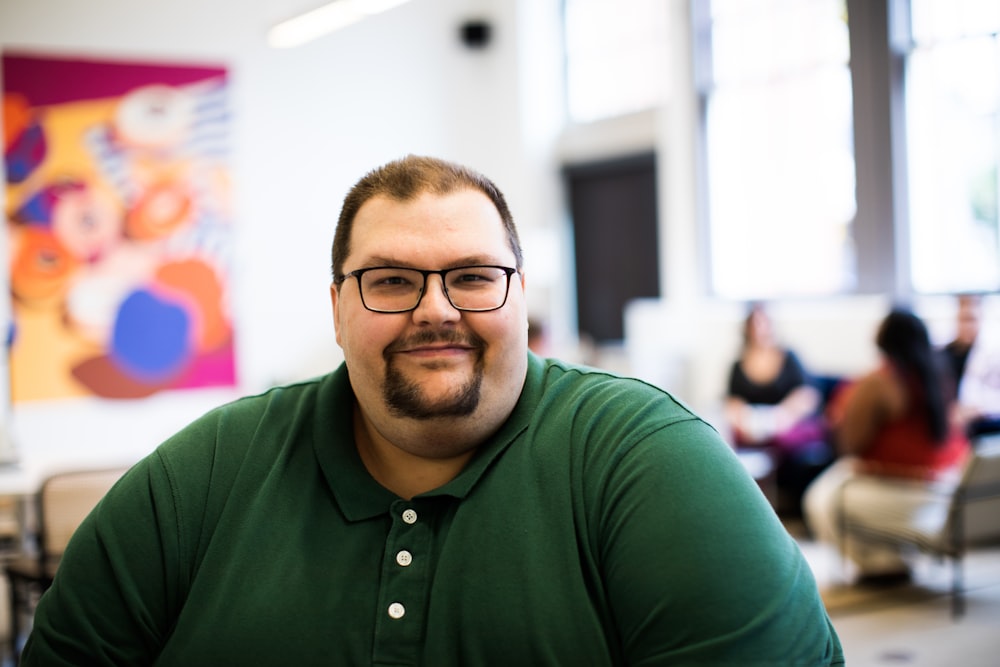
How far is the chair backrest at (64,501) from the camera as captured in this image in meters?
3.07

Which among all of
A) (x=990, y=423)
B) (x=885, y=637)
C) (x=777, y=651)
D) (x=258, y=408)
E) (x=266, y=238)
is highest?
(x=266, y=238)

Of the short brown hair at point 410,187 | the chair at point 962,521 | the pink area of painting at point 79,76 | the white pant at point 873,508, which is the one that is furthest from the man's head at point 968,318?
the pink area of painting at point 79,76

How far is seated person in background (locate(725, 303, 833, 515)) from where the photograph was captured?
245 inches

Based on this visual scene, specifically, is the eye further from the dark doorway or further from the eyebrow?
A: the dark doorway

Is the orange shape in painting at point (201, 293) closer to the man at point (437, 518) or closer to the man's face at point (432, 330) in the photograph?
the man at point (437, 518)

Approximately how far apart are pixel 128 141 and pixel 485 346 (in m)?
7.01

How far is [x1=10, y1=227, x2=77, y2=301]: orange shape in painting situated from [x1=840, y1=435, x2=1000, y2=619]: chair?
5.62 metres

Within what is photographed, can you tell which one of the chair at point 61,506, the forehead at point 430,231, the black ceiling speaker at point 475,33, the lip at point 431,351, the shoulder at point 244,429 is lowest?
the chair at point 61,506

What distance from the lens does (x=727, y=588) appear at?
1.17m

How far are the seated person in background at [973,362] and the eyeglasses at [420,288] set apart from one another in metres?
5.07

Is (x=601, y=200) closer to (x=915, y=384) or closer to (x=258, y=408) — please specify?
(x=915, y=384)

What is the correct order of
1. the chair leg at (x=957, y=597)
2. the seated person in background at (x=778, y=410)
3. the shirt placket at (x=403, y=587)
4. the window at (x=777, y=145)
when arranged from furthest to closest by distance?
the window at (x=777, y=145), the seated person in background at (x=778, y=410), the chair leg at (x=957, y=597), the shirt placket at (x=403, y=587)

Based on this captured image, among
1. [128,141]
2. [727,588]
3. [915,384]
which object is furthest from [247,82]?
[727,588]

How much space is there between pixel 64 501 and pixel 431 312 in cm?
220
